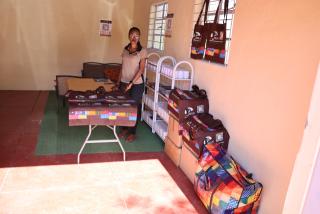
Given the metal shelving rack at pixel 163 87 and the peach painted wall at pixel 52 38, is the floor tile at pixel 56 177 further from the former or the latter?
the peach painted wall at pixel 52 38

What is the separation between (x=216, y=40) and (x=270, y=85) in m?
1.02

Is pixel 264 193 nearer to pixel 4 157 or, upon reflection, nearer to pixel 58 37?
pixel 4 157

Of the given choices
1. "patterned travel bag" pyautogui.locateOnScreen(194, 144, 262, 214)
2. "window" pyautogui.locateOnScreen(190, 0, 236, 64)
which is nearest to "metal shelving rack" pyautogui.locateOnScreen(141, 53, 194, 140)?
"window" pyautogui.locateOnScreen(190, 0, 236, 64)

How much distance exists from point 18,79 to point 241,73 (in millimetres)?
5453

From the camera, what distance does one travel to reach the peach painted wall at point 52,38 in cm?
609

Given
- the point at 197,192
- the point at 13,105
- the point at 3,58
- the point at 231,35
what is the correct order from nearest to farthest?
the point at 197,192 → the point at 231,35 → the point at 13,105 → the point at 3,58

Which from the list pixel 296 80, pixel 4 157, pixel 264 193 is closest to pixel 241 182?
pixel 264 193

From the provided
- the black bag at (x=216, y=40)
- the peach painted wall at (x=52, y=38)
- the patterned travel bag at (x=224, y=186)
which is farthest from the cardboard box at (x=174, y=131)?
the peach painted wall at (x=52, y=38)

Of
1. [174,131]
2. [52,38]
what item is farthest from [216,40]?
[52,38]

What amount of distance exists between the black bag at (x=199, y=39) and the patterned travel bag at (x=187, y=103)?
0.47 metres

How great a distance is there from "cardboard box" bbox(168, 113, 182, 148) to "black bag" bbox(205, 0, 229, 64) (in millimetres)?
814

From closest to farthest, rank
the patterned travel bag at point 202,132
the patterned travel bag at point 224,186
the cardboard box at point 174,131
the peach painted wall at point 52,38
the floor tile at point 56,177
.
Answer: the floor tile at point 56,177
the patterned travel bag at point 224,186
the patterned travel bag at point 202,132
the cardboard box at point 174,131
the peach painted wall at point 52,38

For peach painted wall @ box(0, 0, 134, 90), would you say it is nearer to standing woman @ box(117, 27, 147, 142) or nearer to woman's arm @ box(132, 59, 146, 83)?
standing woman @ box(117, 27, 147, 142)

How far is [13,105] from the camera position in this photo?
17.2 feet
